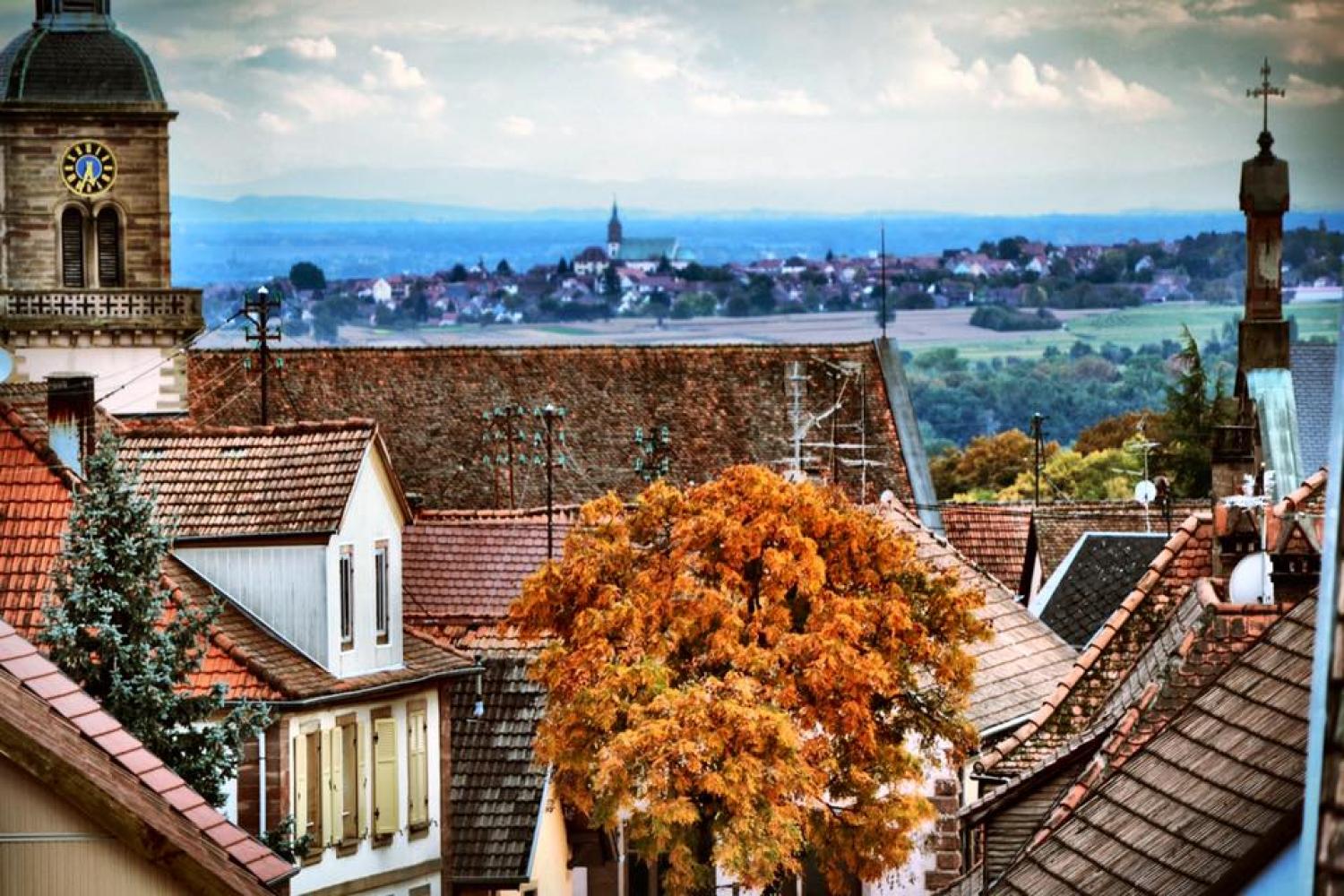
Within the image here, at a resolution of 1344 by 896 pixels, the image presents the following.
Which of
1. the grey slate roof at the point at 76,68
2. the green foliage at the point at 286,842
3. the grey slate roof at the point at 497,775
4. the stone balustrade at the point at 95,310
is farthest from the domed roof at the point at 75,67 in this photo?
the green foliage at the point at 286,842

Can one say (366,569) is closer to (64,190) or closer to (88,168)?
(64,190)

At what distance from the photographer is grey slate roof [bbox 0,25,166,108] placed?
8750 cm

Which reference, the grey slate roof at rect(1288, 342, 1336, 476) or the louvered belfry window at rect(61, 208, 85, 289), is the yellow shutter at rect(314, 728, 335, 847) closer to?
the grey slate roof at rect(1288, 342, 1336, 476)

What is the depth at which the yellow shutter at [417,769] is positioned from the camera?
4050 centimetres

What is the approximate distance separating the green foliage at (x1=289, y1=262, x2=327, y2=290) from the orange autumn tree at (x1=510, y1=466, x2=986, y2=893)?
350 ft

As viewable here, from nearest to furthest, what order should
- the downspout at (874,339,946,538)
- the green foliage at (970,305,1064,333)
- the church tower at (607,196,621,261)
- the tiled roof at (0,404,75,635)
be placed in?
the tiled roof at (0,404,75,635) → the downspout at (874,339,946,538) → the green foliage at (970,305,1064,333) → the church tower at (607,196,621,261)

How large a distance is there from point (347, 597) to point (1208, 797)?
27679 mm

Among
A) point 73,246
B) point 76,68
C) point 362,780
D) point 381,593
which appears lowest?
point 362,780

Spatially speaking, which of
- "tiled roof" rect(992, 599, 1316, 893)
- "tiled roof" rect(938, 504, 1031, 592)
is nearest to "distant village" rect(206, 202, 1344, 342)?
"tiled roof" rect(938, 504, 1031, 592)

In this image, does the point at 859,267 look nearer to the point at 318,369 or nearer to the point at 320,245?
the point at 320,245

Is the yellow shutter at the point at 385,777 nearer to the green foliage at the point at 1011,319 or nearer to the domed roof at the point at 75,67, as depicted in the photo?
the domed roof at the point at 75,67

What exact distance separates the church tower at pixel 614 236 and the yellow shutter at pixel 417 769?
425 feet

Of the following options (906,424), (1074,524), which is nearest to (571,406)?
(906,424)

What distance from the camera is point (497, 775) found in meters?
42.6
